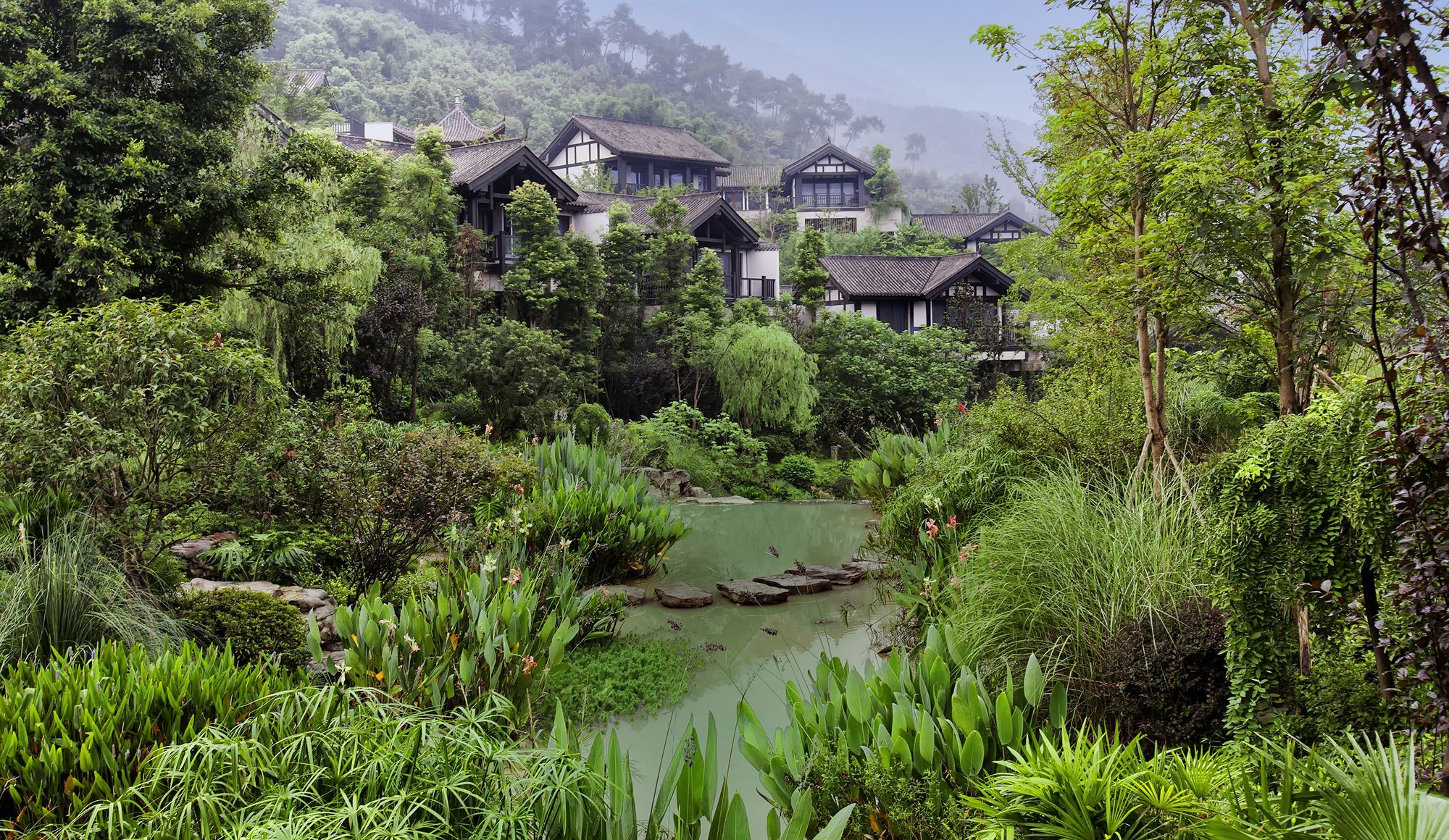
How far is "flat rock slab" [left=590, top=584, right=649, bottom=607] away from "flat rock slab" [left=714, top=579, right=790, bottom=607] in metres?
0.69

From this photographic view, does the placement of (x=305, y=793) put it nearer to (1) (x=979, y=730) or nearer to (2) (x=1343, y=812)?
(1) (x=979, y=730)

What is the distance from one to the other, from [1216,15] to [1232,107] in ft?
3.13

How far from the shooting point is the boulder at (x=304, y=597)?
17.0 feet

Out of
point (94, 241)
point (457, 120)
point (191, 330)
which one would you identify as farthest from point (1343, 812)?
point (457, 120)

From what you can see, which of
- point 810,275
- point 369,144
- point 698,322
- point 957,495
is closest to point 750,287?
point 810,275

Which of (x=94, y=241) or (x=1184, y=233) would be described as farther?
(x=94, y=241)

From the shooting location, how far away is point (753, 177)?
41000 millimetres

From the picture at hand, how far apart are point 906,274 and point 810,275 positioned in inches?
204

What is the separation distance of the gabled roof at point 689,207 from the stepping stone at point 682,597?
14104mm

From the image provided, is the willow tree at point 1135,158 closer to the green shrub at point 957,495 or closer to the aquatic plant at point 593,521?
the green shrub at point 957,495

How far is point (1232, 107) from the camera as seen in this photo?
4207 mm

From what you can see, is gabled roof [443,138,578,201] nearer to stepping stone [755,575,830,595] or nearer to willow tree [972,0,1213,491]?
stepping stone [755,575,830,595]

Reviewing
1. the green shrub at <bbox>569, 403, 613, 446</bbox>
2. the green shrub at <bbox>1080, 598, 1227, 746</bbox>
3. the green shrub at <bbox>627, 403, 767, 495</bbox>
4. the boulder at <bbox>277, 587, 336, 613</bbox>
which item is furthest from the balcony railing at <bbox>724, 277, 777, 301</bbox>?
the green shrub at <bbox>1080, 598, 1227, 746</bbox>

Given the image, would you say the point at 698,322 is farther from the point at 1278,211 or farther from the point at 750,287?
the point at 1278,211
